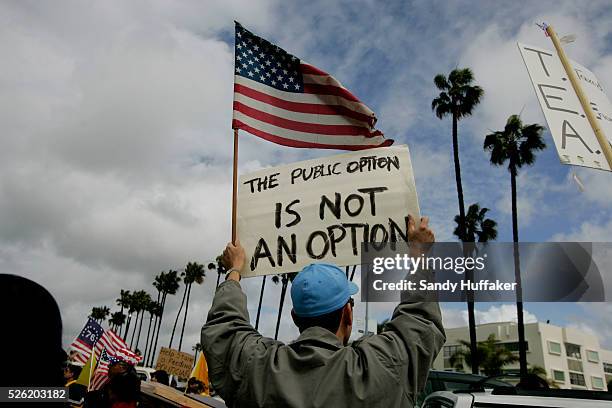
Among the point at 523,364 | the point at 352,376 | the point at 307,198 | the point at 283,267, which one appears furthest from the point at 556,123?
the point at 523,364

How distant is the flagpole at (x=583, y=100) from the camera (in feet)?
13.5

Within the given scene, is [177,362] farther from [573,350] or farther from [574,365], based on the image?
[573,350]

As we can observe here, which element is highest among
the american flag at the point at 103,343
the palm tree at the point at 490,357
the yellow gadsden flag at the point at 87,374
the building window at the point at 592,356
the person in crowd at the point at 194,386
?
the building window at the point at 592,356

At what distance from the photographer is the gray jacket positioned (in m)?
1.72

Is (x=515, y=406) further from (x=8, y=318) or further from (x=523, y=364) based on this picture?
(x=523, y=364)

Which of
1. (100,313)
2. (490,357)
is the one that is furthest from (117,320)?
(490,357)

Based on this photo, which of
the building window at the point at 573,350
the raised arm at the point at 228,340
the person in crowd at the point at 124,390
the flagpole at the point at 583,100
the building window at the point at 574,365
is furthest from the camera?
the building window at the point at 573,350

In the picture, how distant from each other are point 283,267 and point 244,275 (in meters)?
0.30

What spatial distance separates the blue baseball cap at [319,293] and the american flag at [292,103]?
206cm

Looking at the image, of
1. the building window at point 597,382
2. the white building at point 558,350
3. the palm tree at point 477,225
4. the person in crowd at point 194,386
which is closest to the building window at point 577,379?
the white building at point 558,350

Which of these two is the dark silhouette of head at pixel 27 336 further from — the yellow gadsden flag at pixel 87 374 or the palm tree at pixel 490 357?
the palm tree at pixel 490 357

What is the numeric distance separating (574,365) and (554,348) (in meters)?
6.41

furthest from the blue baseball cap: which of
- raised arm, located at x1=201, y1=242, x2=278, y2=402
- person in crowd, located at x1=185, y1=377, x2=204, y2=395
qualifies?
person in crowd, located at x1=185, y1=377, x2=204, y2=395

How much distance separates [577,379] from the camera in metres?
79.9
